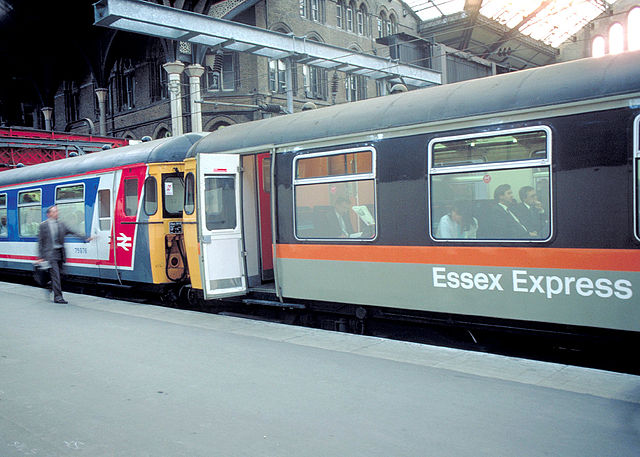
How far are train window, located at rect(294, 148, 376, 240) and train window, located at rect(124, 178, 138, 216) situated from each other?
14.1 feet

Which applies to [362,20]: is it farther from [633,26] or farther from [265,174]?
[265,174]

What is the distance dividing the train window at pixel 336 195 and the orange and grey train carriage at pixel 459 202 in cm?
2

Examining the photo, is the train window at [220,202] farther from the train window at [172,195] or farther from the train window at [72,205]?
the train window at [72,205]

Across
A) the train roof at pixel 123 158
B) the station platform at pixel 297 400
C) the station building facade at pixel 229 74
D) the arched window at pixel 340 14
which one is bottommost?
the station platform at pixel 297 400

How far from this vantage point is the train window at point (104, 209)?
11719mm

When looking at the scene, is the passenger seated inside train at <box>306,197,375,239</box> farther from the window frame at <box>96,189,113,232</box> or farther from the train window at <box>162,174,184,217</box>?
the window frame at <box>96,189,113,232</box>

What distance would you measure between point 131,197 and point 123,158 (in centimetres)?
85

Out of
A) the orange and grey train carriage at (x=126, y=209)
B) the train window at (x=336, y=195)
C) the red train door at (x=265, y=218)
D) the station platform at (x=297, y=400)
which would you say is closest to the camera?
the station platform at (x=297, y=400)

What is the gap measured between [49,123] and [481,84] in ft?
142

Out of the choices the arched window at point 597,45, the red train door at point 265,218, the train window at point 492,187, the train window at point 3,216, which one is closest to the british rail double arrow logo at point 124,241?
the red train door at point 265,218

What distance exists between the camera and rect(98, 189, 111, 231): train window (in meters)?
11.7

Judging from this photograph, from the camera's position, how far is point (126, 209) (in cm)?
1123

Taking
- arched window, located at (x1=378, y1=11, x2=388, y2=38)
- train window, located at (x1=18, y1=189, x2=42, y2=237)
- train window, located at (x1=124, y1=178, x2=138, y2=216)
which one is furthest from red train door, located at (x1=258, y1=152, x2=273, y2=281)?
arched window, located at (x1=378, y1=11, x2=388, y2=38)

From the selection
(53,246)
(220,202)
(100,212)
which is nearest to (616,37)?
(100,212)
